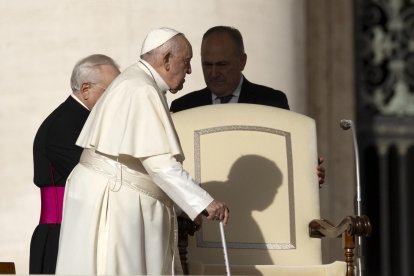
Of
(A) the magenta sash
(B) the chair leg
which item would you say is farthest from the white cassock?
(B) the chair leg

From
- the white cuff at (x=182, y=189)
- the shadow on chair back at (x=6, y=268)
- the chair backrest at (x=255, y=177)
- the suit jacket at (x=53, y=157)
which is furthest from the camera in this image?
the chair backrest at (x=255, y=177)

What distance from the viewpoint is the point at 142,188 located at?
8.48m

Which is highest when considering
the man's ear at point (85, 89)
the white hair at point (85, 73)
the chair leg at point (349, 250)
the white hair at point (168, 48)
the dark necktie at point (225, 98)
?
the white hair at point (168, 48)

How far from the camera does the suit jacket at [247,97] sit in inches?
416

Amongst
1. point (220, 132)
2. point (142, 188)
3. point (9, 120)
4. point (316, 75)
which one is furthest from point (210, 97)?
point (316, 75)

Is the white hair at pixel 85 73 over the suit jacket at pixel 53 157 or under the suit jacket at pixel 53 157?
over

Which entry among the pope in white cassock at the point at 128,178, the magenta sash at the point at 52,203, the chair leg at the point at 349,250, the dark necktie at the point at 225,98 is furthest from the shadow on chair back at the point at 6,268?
the dark necktie at the point at 225,98

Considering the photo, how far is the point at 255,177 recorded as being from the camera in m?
9.92

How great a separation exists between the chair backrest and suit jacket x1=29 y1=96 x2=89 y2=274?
0.84 meters

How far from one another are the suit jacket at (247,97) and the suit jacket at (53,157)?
1400mm

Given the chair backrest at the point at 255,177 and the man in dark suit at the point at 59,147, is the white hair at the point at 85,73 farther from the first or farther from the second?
the chair backrest at the point at 255,177

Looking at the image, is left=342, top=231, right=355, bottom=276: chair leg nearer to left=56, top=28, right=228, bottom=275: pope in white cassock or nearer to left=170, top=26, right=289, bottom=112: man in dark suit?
left=56, top=28, right=228, bottom=275: pope in white cassock

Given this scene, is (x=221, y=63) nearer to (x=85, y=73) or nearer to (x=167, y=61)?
(x=85, y=73)

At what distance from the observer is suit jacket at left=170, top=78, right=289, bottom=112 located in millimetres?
10578
